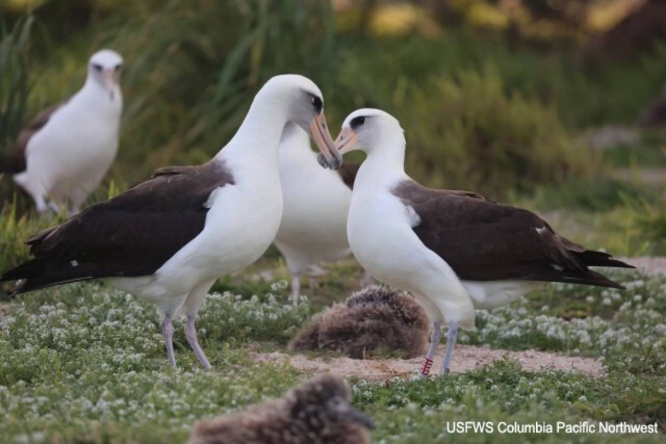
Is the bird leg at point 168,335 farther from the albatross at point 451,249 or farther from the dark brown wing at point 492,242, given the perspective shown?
the dark brown wing at point 492,242

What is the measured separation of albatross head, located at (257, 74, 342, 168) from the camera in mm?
6504

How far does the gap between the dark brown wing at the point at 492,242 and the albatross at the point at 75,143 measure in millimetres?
4357

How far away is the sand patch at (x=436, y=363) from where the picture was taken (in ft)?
21.0

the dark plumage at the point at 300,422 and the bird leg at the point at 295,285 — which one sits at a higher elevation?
the bird leg at the point at 295,285

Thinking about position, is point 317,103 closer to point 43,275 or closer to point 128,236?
point 128,236

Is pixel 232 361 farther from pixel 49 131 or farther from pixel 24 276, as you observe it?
pixel 49 131

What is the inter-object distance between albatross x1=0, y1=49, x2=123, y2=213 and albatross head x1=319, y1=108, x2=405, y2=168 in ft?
12.3

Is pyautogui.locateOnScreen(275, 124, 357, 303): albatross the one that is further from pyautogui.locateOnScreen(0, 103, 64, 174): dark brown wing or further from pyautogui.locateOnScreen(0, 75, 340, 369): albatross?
pyautogui.locateOnScreen(0, 103, 64, 174): dark brown wing

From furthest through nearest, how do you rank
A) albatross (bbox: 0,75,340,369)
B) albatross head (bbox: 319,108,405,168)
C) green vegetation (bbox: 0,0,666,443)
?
albatross head (bbox: 319,108,405,168) < albatross (bbox: 0,75,340,369) < green vegetation (bbox: 0,0,666,443)

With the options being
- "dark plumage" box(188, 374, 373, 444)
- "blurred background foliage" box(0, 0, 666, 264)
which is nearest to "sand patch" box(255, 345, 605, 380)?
"dark plumage" box(188, 374, 373, 444)

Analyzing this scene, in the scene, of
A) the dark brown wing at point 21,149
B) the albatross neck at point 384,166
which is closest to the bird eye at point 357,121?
the albatross neck at point 384,166

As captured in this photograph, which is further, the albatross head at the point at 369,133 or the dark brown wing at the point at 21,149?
the dark brown wing at the point at 21,149

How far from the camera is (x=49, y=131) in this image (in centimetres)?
1005

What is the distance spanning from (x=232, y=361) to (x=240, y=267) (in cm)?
49
